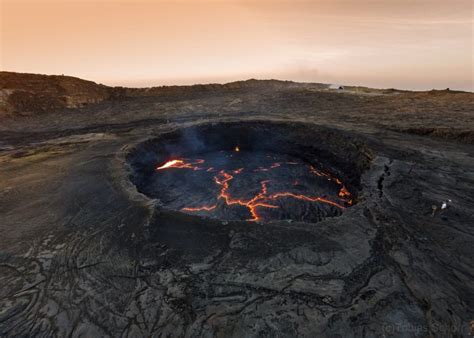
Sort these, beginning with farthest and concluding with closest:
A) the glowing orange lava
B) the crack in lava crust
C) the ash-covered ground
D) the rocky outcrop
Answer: the rocky outcrop → the glowing orange lava → the crack in lava crust → the ash-covered ground

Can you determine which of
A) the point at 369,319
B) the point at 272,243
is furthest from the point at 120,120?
the point at 369,319

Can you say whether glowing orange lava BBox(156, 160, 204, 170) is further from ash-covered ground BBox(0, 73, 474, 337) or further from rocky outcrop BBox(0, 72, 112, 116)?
rocky outcrop BBox(0, 72, 112, 116)

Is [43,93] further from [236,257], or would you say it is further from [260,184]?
[236,257]

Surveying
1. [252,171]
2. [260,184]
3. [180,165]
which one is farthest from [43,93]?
[260,184]

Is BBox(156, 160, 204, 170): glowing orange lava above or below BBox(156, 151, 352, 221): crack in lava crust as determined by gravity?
above

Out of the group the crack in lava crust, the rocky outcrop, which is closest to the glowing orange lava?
the crack in lava crust

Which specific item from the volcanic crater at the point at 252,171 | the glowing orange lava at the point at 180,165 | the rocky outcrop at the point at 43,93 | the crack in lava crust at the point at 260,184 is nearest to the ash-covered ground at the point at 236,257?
the volcanic crater at the point at 252,171

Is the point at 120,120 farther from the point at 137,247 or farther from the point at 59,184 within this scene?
the point at 137,247
